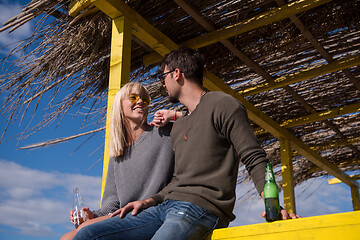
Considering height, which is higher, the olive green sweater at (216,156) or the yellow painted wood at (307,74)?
the yellow painted wood at (307,74)

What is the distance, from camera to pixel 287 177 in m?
6.45

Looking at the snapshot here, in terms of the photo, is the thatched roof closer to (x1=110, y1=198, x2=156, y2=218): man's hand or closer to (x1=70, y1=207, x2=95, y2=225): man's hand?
(x1=70, y1=207, x2=95, y2=225): man's hand

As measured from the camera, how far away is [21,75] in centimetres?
424

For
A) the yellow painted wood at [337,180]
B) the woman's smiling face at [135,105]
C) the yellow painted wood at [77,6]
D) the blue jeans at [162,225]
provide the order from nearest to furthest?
the blue jeans at [162,225]
the woman's smiling face at [135,105]
the yellow painted wood at [77,6]
the yellow painted wood at [337,180]

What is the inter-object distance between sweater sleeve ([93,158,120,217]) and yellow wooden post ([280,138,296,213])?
4266 mm

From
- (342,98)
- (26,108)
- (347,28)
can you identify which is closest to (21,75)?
(26,108)

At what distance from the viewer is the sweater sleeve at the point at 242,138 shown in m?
1.77

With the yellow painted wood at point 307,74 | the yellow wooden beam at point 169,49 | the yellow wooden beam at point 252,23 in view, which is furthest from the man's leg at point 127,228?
the yellow painted wood at point 307,74

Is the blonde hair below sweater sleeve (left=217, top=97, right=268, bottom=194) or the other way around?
the other way around

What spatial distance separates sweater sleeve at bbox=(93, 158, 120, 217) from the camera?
8.01 feet

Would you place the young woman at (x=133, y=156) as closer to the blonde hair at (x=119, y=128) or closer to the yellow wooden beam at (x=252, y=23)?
the blonde hair at (x=119, y=128)

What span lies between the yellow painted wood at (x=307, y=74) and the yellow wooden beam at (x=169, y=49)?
223 millimetres

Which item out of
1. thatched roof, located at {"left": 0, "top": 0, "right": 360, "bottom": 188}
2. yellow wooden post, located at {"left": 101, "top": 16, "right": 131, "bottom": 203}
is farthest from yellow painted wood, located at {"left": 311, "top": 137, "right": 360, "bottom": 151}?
yellow wooden post, located at {"left": 101, "top": 16, "right": 131, "bottom": 203}

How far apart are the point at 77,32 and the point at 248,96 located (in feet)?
8.79
